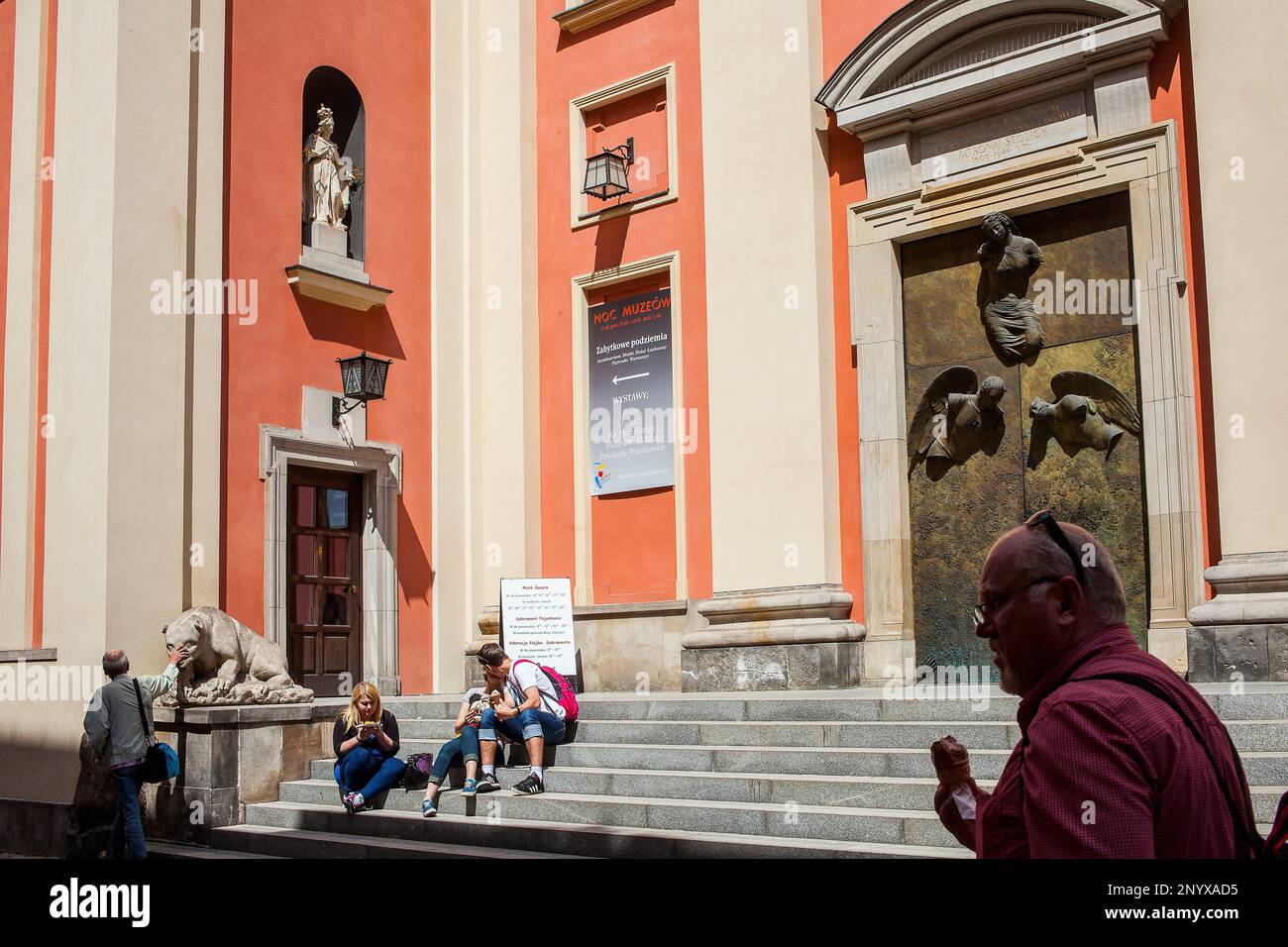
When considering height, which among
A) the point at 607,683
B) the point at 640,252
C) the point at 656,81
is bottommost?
the point at 607,683

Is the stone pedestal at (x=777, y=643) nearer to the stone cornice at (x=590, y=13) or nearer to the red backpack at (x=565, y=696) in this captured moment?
the red backpack at (x=565, y=696)

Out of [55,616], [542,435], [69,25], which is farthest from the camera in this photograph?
[542,435]

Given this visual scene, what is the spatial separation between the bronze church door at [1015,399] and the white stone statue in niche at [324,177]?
252 inches

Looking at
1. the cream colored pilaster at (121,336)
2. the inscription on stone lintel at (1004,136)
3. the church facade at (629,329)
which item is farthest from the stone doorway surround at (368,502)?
the inscription on stone lintel at (1004,136)

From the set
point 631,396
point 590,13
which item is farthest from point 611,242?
point 590,13

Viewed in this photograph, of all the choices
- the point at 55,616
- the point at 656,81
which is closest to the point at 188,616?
the point at 55,616

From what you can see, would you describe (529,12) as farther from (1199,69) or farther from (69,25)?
(1199,69)

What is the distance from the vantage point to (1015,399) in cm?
1163

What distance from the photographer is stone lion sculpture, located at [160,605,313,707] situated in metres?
10.9

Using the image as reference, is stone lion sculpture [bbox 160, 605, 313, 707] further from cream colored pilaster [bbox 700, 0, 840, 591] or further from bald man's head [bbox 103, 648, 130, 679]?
→ cream colored pilaster [bbox 700, 0, 840, 591]

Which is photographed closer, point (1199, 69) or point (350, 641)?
point (1199, 69)

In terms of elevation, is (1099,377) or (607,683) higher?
(1099,377)

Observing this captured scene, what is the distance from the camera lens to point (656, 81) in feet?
47.5
